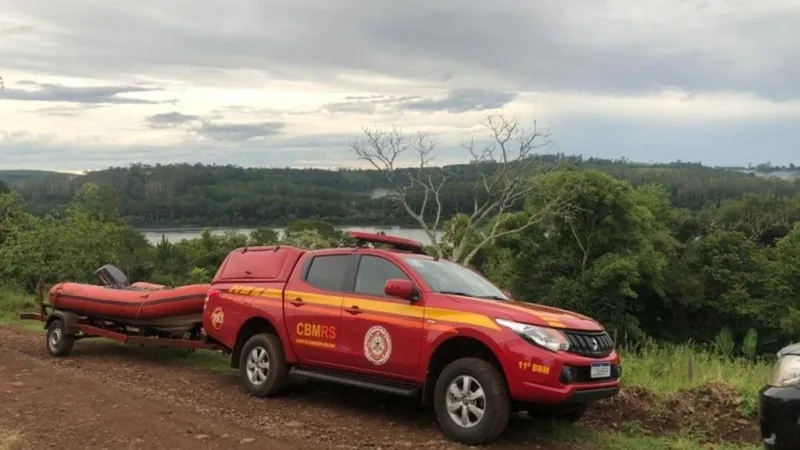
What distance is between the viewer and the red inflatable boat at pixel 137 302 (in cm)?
1091

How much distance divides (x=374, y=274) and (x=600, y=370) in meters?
2.51

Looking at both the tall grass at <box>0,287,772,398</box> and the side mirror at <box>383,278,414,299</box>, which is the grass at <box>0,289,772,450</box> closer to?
the tall grass at <box>0,287,772,398</box>

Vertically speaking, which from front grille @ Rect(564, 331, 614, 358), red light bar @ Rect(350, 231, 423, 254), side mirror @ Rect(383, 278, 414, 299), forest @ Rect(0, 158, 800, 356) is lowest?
forest @ Rect(0, 158, 800, 356)

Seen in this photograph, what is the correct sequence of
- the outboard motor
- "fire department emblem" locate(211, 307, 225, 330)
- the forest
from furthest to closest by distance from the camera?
1. the forest
2. the outboard motor
3. "fire department emblem" locate(211, 307, 225, 330)

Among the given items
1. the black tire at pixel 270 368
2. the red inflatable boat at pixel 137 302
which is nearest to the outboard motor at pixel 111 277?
the red inflatable boat at pixel 137 302

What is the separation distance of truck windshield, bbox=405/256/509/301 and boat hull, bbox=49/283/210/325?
142 inches

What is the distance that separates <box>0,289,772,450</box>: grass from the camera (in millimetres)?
7145

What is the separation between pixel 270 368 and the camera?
8.86 metres

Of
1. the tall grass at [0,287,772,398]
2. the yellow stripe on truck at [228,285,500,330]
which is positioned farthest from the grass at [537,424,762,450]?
the yellow stripe on truck at [228,285,500,330]

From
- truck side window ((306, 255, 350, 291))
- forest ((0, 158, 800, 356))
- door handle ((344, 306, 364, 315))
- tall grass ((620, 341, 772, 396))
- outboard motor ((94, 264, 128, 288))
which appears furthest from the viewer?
forest ((0, 158, 800, 356))

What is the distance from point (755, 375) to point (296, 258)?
5640 mm

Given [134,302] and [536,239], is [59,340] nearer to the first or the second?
[134,302]

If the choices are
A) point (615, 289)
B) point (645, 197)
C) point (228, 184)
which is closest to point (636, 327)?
point (615, 289)

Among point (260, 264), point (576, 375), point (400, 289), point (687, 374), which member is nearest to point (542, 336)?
point (576, 375)
